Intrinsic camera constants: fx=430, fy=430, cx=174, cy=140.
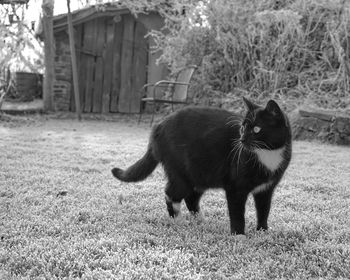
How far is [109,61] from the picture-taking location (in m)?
10.8

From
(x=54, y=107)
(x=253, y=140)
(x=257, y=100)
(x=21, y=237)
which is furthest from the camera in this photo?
(x=54, y=107)

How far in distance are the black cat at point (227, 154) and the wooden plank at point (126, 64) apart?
27.4 ft

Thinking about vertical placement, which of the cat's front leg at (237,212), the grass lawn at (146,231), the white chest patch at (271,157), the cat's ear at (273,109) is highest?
the cat's ear at (273,109)

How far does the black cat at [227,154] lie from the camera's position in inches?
88.2

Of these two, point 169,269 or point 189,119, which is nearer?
point 169,269

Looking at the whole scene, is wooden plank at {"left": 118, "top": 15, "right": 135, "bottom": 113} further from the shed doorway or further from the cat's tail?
the cat's tail

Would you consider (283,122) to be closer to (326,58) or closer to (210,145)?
(210,145)

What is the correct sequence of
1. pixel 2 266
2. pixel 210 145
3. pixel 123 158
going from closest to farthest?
pixel 2 266 → pixel 210 145 → pixel 123 158

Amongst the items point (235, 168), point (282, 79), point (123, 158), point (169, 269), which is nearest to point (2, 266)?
point (169, 269)

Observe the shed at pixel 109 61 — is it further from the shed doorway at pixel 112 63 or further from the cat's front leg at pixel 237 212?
the cat's front leg at pixel 237 212

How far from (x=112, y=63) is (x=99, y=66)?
33 centimetres

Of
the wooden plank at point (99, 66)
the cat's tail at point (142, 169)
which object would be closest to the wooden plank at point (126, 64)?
the wooden plank at point (99, 66)

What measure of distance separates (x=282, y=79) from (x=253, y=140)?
20.9 feet

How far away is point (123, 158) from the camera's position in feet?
15.3
